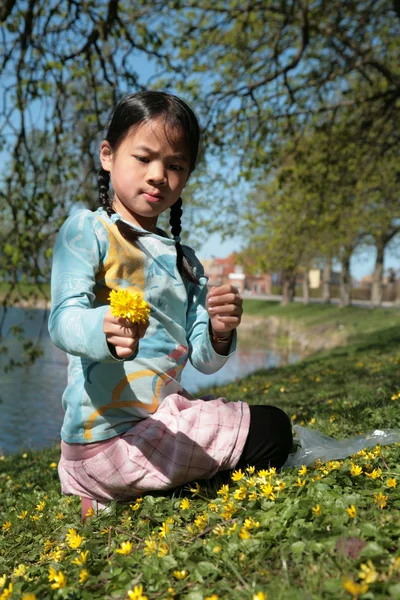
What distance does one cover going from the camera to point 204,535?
6.93ft

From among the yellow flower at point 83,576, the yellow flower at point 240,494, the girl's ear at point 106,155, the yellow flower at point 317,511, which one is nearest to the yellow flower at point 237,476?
the yellow flower at point 240,494

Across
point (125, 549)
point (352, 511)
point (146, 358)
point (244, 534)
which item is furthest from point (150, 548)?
point (146, 358)

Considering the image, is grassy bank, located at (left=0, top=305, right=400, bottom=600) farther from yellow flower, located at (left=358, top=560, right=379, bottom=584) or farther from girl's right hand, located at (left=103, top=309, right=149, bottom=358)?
girl's right hand, located at (left=103, top=309, right=149, bottom=358)

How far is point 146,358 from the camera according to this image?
99.9 inches

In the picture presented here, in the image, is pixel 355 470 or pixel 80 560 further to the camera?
pixel 355 470

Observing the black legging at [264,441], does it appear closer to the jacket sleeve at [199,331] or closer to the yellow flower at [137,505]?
the jacket sleeve at [199,331]

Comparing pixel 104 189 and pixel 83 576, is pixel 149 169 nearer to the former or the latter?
pixel 104 189

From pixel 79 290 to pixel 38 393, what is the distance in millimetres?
9116

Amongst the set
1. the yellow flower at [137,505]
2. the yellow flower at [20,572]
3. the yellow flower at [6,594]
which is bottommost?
the yellow flower at [20,572]

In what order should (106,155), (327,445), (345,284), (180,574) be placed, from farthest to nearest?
(345,284)
(327,445)
(106,155)
(180,574)

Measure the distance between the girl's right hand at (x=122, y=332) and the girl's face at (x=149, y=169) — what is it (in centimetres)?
83

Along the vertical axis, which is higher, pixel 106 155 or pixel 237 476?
pixel 106 155

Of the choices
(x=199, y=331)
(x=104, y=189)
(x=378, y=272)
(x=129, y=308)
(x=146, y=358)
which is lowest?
(x=146, y=358)

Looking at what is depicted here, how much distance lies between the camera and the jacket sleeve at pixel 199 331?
2.70m
